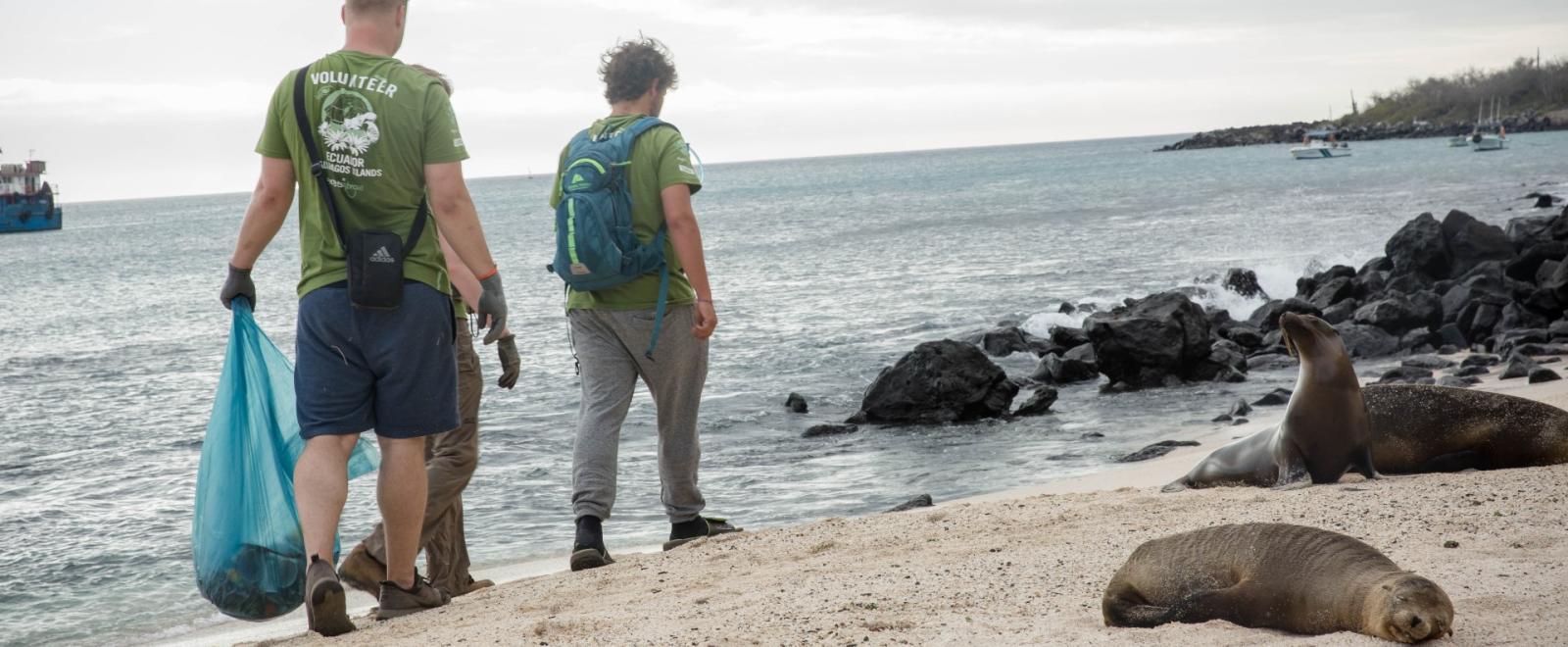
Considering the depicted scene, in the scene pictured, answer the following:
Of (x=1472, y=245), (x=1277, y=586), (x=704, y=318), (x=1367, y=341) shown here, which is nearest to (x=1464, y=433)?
(x=1277, y=586)

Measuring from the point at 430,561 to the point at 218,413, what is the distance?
114 cm

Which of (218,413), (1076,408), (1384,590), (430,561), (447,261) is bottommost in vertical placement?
(1076,408)

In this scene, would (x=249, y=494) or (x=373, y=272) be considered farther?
(x=249, y=494)

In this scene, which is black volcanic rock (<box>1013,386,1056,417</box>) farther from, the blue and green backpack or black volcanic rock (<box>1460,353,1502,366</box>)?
the blue and green backpack

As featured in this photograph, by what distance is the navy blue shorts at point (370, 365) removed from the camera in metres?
4.08

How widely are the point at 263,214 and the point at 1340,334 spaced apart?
37.5 ft

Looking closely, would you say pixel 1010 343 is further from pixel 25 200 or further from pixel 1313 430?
pixel 25 200

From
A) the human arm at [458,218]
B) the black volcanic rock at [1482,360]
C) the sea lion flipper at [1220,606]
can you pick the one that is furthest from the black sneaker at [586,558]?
the black volcanic rock at [1482,360]

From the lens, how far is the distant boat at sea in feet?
335

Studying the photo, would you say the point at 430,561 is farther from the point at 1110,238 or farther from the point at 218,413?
the point at 1110,238

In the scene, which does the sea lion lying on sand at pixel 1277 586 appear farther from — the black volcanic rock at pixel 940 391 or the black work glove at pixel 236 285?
the black volcanic rock at pixel 940 391

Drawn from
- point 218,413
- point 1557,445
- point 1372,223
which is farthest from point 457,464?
point 1372,223

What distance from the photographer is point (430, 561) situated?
17.3 ft

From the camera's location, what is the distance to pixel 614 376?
5527mm
